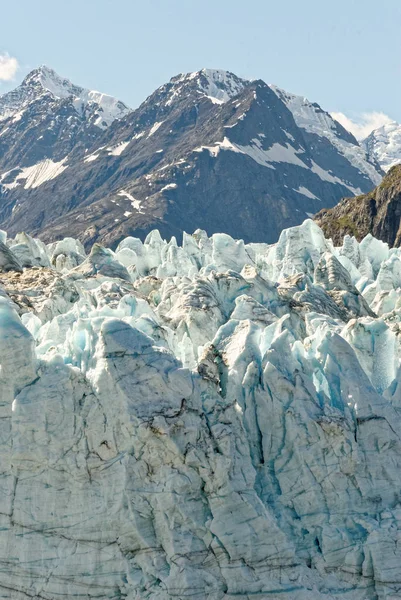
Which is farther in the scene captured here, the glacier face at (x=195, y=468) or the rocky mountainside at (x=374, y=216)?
the rocky mountainside at (x=374, y=216)

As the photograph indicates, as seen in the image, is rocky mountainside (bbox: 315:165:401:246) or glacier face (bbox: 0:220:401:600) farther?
rocky mountainside (bbox: 315:165:401:246)

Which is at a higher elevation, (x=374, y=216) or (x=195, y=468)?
(x=374, y=216)

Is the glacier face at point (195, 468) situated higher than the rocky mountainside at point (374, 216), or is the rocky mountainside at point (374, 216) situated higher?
the rocky mountainside at point (374, 216)

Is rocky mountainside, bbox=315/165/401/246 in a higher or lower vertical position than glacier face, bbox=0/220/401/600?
higher

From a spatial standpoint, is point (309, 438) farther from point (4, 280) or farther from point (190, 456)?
point (4, 280)

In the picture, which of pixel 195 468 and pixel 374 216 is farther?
pixel 374 216
